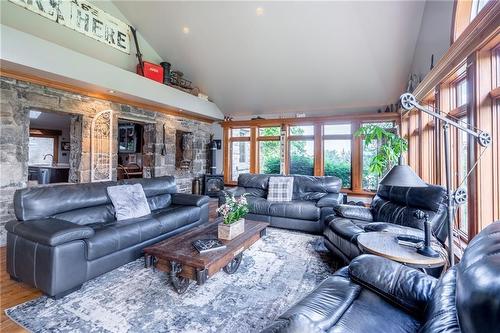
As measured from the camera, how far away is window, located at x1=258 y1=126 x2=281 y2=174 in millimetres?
7285

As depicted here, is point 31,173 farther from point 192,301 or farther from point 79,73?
point 192,301

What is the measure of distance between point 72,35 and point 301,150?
5.74 meters

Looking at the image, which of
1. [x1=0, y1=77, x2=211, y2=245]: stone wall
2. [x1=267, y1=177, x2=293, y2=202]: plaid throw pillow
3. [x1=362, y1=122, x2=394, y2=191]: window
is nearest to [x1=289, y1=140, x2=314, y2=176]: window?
[x1=362, y1=122, x2=394, y2=191]: window

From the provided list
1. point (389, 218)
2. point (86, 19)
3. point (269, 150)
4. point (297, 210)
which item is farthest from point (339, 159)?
point (86, 19)

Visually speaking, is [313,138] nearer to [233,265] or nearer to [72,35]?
[233,265]

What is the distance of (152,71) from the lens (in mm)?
5383

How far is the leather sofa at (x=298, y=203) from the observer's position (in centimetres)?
393

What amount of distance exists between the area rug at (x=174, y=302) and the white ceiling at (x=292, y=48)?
4163 millimetres

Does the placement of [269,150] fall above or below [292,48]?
below

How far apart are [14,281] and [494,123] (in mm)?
4777

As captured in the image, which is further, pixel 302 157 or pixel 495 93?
pixel 302 157

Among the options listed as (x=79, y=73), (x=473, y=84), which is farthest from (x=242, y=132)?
(x=473, y=84)

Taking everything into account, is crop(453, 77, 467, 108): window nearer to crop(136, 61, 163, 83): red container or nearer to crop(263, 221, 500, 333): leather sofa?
crop(263, 221, 500, 333): leather sofa

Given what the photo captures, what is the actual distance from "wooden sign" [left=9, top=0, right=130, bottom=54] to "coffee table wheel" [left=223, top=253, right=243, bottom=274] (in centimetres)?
494
